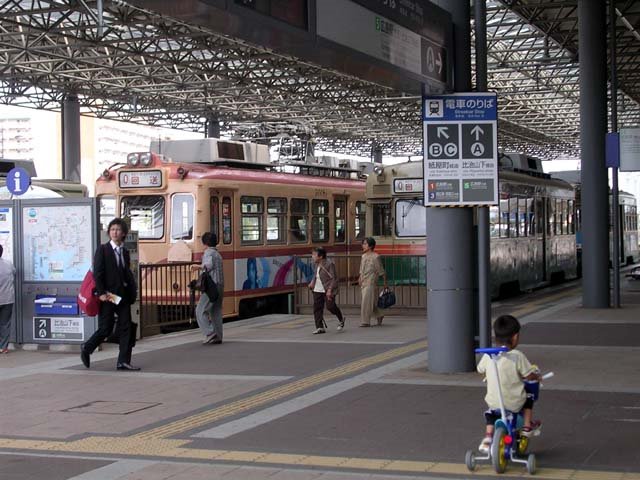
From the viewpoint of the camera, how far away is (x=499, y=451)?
6.60m

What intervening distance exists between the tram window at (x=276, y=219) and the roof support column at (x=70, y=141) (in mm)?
23159

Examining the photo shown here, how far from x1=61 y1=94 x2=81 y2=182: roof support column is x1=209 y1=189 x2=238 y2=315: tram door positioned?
81.4 feet

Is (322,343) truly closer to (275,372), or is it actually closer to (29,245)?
(275,372)

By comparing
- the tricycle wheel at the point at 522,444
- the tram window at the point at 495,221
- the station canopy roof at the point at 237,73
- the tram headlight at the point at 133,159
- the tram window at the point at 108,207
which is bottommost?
the tricycle wheel at the point at 522,444

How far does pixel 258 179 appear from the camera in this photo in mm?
19859

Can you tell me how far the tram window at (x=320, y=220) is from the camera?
22531mm

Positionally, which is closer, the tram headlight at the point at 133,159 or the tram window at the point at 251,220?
the tram headlight at the point at 133,159

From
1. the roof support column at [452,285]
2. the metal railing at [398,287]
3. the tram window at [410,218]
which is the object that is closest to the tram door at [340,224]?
the tram window at [410,218]

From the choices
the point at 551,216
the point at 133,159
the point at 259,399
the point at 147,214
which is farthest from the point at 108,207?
the point at 551,216

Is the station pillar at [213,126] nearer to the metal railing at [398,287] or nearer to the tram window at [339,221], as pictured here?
the tram window at [339,221]

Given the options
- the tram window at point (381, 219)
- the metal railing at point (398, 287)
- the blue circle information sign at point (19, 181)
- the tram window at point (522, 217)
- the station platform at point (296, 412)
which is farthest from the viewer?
the tram window at point (522, 217)

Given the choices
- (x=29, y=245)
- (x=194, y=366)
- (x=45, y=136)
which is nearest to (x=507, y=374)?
(x=194, y=366)

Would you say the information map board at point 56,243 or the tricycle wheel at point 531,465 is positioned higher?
the information map board at point 56,243

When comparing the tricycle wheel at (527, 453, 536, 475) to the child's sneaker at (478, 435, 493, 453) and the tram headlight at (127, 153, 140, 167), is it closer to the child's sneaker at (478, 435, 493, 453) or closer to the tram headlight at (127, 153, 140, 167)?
the child's sneaker at (478, 435, 493, 453)
